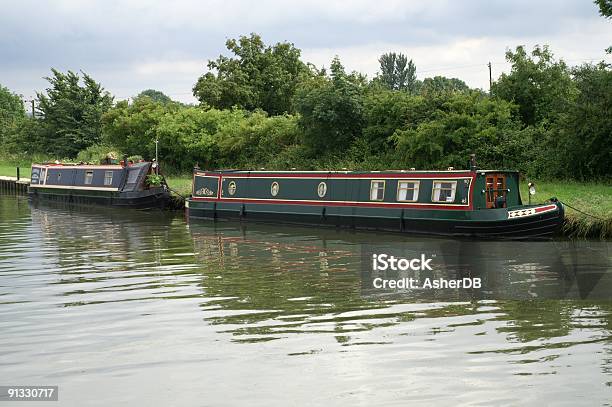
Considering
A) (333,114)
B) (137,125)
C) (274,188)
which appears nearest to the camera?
(274,188)

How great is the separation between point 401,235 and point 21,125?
172ft

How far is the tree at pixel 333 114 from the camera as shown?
33781 millimetres

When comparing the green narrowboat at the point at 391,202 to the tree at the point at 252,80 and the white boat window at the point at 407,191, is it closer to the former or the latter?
the white boat window at the point at 407,191

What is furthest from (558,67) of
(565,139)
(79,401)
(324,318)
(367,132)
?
(79,401)

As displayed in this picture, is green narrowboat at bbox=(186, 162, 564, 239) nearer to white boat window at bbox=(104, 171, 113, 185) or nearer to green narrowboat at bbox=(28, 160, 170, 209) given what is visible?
green narrowboat at bbox=(28, 160, 170, 209)

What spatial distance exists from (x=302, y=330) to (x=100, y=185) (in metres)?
29.5

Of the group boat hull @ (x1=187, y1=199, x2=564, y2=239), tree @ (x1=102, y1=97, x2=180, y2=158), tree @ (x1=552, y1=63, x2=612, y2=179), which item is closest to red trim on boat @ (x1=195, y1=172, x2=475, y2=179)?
boat hull @ (x1=187, y1=199, x2=564, y2=239)

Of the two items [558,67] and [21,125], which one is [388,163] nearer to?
[558,67]

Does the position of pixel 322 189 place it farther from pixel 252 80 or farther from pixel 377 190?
pixel 252 80

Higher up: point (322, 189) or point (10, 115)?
point (10, 115)

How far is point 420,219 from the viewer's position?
21.9 m

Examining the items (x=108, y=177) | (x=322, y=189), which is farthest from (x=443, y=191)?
(x=108, y=177)

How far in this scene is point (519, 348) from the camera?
9281 millimetres

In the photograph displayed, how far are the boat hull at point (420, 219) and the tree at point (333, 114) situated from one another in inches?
282
